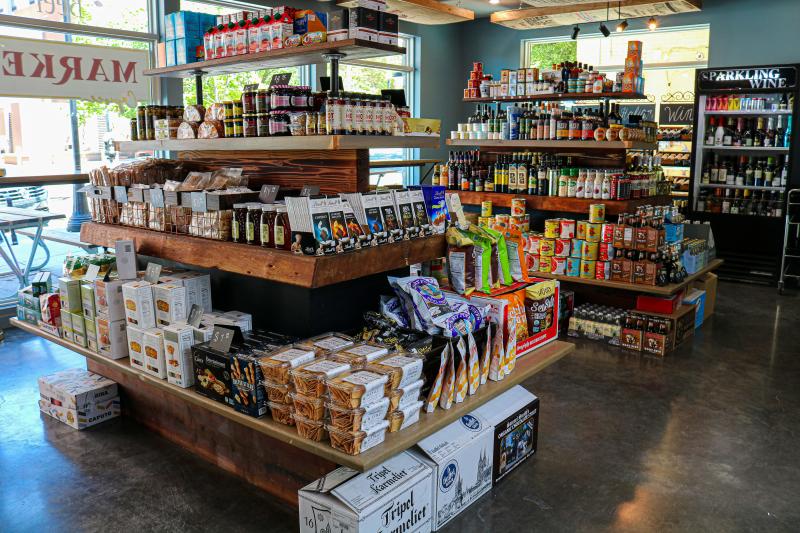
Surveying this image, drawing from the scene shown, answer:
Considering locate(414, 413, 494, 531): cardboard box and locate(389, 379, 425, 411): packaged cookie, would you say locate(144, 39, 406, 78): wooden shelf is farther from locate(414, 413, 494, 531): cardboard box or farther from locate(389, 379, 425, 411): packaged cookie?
locate(414, 413, 494, 531): cardboard box

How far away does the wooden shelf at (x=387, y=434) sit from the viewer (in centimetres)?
241

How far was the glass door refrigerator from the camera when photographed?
7.98 meters

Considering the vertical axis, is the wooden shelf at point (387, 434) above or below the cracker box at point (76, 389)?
above

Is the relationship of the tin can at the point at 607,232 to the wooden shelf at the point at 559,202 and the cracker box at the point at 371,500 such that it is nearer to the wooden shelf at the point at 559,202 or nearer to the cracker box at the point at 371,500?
the wooden shelf at the point at 559,202

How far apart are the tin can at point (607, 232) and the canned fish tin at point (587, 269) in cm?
22

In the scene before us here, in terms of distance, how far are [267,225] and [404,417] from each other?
1043 mm

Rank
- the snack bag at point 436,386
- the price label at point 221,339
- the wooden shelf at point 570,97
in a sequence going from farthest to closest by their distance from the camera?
the wooden shelf at point 570,97, the price label at point 221,339, the snack bag at point 436,386

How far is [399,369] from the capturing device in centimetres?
250

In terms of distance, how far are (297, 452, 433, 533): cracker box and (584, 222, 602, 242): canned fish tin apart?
360 cm

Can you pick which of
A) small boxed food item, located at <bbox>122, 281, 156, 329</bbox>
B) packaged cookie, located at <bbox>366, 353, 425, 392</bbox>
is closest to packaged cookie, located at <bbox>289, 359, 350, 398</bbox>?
packaged cookie, located at <bbox>366, 353, 425, 392</bbox>

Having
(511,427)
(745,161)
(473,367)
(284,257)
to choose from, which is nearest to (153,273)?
(284,257)

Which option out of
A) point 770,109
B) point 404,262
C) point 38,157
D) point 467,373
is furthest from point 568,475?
point 770,109

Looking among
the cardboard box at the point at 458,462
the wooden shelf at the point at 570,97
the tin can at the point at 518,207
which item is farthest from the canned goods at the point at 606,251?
the cardboard box at the point at 458,462

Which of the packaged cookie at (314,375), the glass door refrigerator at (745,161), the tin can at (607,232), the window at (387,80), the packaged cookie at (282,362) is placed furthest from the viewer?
the window at (387,80)
